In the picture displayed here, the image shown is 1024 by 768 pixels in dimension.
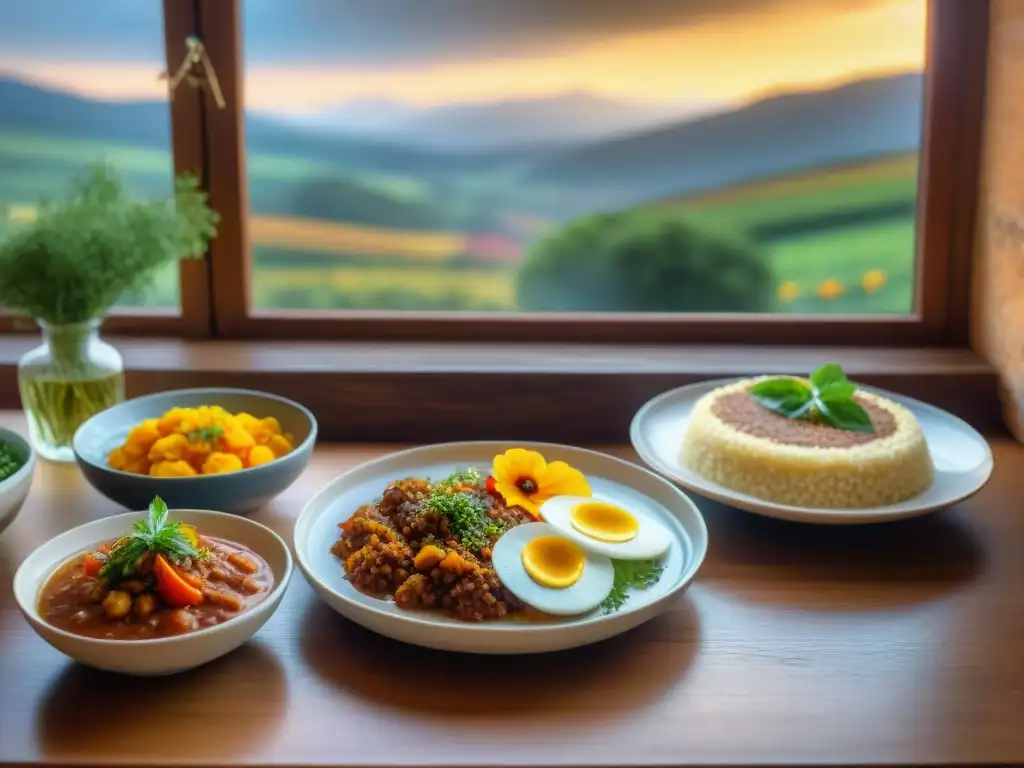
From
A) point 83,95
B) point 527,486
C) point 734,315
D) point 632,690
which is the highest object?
point 83,95

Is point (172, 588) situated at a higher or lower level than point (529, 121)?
lower

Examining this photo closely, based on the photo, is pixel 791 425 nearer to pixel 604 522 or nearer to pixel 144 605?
pixel 604 522

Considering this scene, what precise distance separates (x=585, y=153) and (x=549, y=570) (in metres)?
0.93

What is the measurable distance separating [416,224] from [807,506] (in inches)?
35.0

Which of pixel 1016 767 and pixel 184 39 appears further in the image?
pixel 184 39

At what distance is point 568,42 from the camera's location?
1.79m

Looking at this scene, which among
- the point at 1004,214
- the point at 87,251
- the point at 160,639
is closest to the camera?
the point at 160,639

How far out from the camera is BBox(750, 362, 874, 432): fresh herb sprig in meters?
1.43

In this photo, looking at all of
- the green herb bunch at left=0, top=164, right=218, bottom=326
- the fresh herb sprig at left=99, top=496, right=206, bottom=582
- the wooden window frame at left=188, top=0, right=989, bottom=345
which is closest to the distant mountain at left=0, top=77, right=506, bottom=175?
the wooden window frame at left=188, top=0, right=989, bottom=345

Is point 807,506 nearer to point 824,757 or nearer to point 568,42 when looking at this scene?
point 824,757

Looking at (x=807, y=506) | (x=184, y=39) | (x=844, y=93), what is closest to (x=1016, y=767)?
(x=807, y=506)

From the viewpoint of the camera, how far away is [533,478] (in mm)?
1298

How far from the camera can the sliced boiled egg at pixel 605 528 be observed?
1173 mm

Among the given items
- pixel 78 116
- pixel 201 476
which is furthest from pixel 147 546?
pixel 78 116
